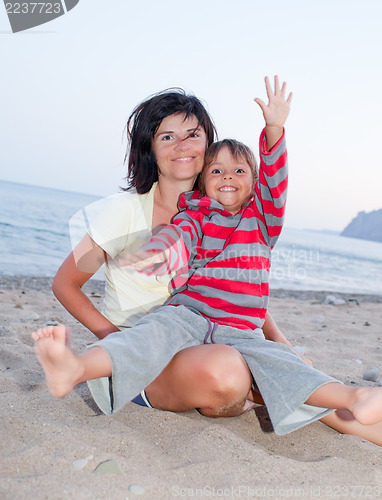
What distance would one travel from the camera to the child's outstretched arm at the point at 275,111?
2055 mm

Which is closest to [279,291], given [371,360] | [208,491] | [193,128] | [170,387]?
[371,360]

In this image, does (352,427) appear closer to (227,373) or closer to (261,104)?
(227,373)

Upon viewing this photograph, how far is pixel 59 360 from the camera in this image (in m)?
1.53

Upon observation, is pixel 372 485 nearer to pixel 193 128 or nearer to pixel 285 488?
pixel 285 488

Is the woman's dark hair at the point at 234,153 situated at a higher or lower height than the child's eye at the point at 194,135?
lower

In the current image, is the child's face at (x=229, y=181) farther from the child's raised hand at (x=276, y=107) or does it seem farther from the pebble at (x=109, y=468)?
the pebble at (x=109, y=468)

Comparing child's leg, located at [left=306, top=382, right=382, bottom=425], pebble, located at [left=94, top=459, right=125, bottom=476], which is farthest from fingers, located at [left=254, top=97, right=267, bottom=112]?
pebble, located at [left=94, top=459, right=125, bottom=476]

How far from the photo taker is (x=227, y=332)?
6.77ft

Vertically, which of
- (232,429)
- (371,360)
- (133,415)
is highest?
(133,415)

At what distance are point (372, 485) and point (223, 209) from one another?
1426mm

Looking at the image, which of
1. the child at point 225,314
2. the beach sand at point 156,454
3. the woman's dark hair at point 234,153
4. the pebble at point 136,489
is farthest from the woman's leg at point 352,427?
the woman's dark hair at point 234,153

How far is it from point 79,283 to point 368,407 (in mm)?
1557

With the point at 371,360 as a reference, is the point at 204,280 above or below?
above

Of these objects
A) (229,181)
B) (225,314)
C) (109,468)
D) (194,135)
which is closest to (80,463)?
(109,468)
